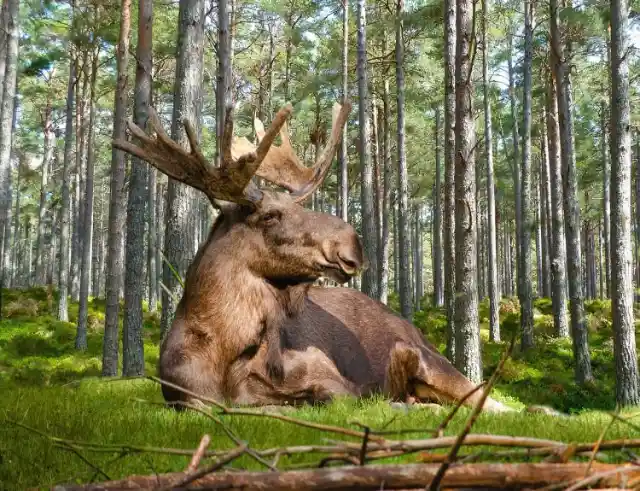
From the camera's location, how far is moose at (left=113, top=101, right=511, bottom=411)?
17.0ft

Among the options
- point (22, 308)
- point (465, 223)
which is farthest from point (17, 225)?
point (465, 223)

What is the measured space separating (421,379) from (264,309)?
1.76m

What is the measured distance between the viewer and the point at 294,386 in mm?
5273

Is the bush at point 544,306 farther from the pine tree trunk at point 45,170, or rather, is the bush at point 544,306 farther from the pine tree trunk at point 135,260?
the pine tree trunk at point 45,170

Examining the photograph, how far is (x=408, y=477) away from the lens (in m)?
1.65

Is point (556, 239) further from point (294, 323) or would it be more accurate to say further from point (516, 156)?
point (294, 323)

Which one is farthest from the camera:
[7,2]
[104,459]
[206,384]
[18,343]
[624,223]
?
[18,343]

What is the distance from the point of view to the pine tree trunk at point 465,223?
7.85 meters

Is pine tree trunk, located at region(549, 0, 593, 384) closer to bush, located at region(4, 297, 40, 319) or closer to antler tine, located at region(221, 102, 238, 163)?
antler tine, located at region(221, 102, 238, 163)

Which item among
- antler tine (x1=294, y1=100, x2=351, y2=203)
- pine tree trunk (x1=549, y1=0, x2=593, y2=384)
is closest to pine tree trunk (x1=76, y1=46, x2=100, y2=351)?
pine tree trunk (x1=549, y1=0, x2=593, y2=384)

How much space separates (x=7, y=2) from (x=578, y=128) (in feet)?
99.8

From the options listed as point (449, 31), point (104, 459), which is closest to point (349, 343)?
point (104, 459)

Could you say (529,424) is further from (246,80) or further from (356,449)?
(246,80)

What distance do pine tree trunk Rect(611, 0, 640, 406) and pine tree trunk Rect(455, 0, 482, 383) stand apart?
3.91 metres
